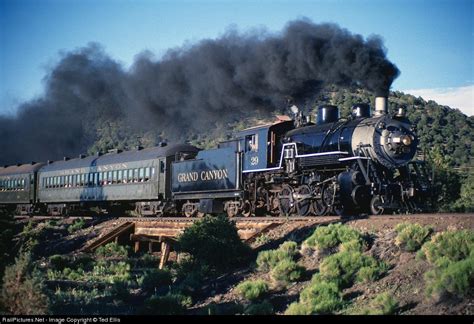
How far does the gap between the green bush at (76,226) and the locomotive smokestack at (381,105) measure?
635 inches

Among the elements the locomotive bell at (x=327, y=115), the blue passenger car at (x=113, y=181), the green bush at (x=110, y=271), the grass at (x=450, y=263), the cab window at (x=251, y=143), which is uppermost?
the locomotive bell at (x=327, y=115)

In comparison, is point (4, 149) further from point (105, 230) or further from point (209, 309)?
point (209, 309)

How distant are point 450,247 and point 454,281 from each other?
5.72ft

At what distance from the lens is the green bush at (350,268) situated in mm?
11727

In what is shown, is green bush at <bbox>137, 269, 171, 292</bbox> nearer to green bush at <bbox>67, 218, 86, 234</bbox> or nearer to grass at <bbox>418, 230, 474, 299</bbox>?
grass at <bbox>418, 230, 474, 299</bbox>

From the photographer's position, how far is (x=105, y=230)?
25719 millimetres

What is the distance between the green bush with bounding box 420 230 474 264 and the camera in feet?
35.6

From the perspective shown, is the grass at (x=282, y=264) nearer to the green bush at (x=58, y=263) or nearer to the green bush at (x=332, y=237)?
the green bush at (x=332, y=237)

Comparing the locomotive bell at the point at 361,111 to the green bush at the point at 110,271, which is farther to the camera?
the locomotive bell at the point at 361,111

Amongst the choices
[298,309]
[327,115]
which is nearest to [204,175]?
[327,115]

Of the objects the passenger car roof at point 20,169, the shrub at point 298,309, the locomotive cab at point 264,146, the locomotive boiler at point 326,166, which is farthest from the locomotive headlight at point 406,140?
the passenger car roof at point 20,169

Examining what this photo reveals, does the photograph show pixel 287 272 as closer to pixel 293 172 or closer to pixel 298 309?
pixel 298 309

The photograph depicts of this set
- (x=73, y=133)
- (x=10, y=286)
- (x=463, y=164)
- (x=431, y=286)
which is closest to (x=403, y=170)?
(x=431, y=286)

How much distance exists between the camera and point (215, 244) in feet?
52.1
